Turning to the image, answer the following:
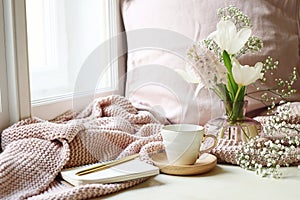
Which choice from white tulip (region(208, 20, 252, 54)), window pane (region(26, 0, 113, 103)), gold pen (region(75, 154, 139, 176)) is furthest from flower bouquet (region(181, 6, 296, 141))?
window pane (region(26, 0, 113, 103))

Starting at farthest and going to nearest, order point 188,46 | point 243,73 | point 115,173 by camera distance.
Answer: point 188,46 < point 243,73 < point 115,173

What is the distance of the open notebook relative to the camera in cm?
96

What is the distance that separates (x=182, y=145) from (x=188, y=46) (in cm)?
44

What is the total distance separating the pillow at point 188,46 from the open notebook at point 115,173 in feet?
1.17

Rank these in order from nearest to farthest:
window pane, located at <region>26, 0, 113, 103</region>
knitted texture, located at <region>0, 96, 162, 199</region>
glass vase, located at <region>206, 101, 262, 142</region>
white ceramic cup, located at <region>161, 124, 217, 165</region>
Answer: knitted texture, located at <region>0, 96, 162, 199</region> < white ceramic cup, located at <region>161, 124, 217, 165</region> < glass vase, located at <region>206, 101, 262, 142</region> < window pane, located at <region>26, 0, 113, 103</region>

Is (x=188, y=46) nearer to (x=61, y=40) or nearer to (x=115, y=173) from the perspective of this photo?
(x=61, y=40)

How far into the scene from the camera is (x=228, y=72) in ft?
3.80

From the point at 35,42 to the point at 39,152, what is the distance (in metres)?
0.40

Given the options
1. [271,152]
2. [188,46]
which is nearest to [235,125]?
[271,152]

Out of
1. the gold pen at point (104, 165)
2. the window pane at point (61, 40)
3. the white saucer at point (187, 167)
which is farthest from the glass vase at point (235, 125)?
the window pane at point (61, 40)

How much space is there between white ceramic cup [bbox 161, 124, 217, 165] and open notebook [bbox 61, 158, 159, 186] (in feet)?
0.19

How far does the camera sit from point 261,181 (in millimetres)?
1015

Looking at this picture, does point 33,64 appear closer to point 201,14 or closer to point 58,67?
point 58,67

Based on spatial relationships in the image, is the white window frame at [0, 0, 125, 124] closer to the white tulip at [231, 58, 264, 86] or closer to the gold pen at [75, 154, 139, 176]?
the gold pen at [75, 154, 139, 176]
